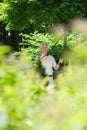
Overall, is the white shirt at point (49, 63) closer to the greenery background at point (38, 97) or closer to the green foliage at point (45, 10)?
the green foliage at point (45, 10)

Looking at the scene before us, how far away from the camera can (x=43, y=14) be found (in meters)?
13.2

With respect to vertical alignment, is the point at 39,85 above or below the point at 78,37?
above

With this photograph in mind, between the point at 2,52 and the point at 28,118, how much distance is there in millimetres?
387

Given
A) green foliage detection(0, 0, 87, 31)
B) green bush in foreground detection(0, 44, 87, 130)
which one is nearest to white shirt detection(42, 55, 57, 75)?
green foliage detection(0, 0, 87, 31)

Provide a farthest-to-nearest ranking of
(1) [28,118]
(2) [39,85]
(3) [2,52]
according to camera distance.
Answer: (2) [39,85]
(3) [2,52]
(1) [28,118]

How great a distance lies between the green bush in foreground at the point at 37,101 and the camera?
5.44 feet

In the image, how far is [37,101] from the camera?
2.17 m

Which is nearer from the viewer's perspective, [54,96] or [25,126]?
[25,126]

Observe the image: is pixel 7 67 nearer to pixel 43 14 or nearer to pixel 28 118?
pixel 28 118

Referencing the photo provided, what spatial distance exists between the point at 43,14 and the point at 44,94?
36.1 feet

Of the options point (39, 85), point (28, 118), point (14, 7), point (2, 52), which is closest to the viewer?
point (28, 118)

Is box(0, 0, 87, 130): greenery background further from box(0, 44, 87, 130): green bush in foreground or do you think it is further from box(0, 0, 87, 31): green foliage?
box(0, 0, 87, 31): green foliage

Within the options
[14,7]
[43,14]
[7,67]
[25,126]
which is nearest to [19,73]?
[7,67]

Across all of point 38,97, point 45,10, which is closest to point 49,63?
point 45,10
